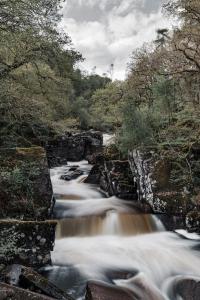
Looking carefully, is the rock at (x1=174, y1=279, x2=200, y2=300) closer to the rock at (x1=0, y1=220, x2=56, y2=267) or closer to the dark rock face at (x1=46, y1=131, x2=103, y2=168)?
the rock at (x1=0, y1=220, x2=56, y2=267)

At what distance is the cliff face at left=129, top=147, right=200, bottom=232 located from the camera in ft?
34.1

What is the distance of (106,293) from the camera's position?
6.22 m

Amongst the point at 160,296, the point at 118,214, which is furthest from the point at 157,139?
the point at 160,296

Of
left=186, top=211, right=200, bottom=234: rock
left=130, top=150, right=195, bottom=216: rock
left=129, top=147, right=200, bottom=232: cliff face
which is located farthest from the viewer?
left=130, top=150, right=195, bottom=216: rock

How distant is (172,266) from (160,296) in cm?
137

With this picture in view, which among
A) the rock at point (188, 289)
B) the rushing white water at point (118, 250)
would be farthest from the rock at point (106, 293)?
the rock at point (188, 289)

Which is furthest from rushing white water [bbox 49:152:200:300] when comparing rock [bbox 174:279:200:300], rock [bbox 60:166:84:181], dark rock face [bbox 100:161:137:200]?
rock [bbox 60:166:84:181]

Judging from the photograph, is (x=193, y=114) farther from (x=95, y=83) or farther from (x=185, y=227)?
(x=95, y=83)

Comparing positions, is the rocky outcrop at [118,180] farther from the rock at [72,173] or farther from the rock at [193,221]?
the rock at [193,221]

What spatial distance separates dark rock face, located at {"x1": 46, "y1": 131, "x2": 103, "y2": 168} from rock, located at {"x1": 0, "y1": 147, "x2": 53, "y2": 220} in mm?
10476

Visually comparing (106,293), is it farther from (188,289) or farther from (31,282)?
(188,289)

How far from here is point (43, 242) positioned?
727cm

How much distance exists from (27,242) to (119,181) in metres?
6.58

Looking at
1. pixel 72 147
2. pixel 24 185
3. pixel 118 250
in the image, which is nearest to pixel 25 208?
pixel 24 185
